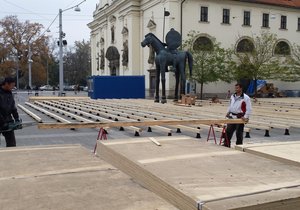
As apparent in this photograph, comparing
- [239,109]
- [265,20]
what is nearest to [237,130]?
[239,109]

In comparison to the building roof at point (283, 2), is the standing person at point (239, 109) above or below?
below

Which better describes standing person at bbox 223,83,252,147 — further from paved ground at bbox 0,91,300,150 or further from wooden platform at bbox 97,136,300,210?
wooden platform at bbox 97,136,300,210

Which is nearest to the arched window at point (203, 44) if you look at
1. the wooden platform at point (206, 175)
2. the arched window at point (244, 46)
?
the arched window at point (244, 46)

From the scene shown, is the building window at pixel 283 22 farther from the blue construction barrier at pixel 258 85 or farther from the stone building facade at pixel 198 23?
the blue construction barrier at pixel 258 85

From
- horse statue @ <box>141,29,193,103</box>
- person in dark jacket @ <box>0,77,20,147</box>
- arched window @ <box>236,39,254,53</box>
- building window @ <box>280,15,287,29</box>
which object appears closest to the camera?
person in dark jacket @ <box>0,77,20,147</box>

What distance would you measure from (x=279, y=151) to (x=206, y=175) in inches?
52.5

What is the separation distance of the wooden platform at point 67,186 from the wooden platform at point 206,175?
133 mm

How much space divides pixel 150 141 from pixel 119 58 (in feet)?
160

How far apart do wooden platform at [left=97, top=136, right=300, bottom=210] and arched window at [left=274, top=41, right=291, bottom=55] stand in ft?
146

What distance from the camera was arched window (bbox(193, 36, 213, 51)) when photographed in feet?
128

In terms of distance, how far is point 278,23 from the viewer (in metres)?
46.1

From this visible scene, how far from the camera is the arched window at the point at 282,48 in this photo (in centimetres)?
4571

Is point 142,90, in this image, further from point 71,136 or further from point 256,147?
point 256,147

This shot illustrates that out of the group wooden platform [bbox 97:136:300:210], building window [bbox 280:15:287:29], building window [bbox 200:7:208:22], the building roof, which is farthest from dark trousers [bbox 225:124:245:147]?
building window [bbox 280:15:287:29]
